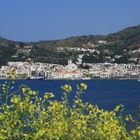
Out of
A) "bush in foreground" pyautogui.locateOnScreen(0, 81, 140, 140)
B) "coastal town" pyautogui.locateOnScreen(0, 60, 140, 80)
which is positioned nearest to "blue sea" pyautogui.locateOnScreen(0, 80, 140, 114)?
"bush in foreground" pyautogui.locateOnScreen(0, 81, 140, 140)

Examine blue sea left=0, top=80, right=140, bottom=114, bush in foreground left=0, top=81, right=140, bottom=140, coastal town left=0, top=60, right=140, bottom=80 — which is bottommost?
blue sea left=0, top=80, right=140, bottom=114

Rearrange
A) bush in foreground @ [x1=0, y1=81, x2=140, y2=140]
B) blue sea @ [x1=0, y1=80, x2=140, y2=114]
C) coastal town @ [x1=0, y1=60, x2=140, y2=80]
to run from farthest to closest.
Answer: coastal town @ [x1=0, y1=60, x2=140, y2=80]
blue sea @ [x1=0, y1=80, x2=140, y2=114]
bush in foreground @ [x1=0, y1=81, x2=140, y2=140]

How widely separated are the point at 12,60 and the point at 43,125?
17521cm

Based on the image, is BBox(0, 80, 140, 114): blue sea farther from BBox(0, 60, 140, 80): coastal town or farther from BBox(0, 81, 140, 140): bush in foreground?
BBox(0, 60, 140, 80): coastal town

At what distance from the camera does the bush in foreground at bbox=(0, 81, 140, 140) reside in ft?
24.5

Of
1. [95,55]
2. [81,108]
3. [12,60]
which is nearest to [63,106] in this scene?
[81,108]

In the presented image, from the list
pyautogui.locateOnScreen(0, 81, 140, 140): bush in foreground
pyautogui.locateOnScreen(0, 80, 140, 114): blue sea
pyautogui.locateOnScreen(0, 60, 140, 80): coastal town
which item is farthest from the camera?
pyautogui.locateOnScreen(0, 60, 140, 80): coastal town

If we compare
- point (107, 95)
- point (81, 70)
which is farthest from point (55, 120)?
point (81, 70)

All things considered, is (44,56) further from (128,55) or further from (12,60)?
(128,55)

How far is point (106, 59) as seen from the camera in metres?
194

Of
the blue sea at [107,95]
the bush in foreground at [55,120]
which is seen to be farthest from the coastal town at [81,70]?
the bush in foreground at [55,120]

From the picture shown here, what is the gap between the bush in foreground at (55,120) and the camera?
7.48 m

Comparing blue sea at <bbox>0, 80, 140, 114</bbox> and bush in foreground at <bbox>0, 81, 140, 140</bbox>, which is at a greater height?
bush in foreground at <bbox>0, 81, 140, 140</bbox>

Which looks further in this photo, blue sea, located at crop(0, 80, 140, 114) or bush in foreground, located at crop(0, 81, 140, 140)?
blue sea, located at crop(0, 80, 140, 114)
